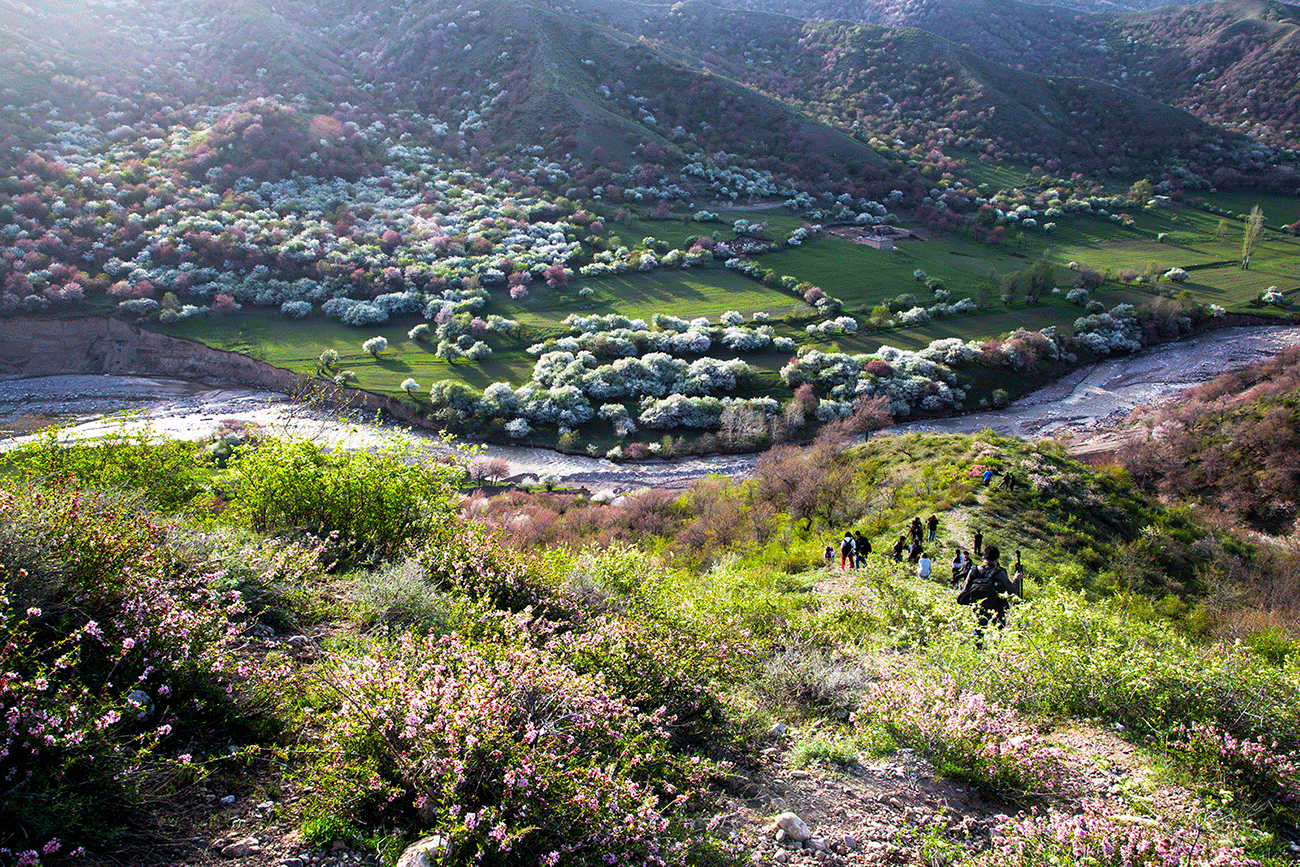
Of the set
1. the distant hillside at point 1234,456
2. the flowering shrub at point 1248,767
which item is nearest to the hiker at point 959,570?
the flowering shrub at point 1248,767

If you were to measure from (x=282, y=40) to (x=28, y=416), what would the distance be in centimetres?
8274

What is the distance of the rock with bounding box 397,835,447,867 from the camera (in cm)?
383

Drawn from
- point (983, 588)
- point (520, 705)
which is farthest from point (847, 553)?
point (520, 705)

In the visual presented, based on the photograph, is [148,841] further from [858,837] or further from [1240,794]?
[1240,794]

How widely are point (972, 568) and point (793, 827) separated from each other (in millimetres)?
7404

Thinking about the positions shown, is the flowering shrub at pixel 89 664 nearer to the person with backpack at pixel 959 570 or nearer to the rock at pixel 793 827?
the rock at pixel 793 827

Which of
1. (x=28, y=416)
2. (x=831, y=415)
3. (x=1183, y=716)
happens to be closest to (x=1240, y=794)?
(x=1183, y=716)

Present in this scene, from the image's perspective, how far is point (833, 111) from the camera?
118 m

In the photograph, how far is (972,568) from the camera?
10961 mm

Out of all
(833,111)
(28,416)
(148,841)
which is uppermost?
(833,111)

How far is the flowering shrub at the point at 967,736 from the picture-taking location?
5.70 m

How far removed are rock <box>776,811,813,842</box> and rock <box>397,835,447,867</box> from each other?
2.93 m

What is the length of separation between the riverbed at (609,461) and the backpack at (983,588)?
24684 millimetres

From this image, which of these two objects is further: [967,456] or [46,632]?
[967,456]
